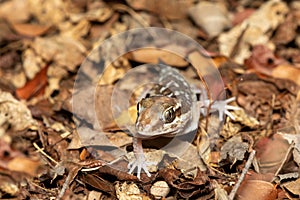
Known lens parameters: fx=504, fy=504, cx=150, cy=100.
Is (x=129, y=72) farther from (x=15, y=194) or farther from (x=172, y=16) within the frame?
(x=15, y=194)

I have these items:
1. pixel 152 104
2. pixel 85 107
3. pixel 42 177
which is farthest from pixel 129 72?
pixel 42 177

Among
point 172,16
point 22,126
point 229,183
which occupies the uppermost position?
point 172,16

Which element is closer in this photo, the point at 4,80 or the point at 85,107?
the point at 85,107

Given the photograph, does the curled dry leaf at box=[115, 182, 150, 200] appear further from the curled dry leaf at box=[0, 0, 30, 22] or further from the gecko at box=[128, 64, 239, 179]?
the curled dry leaf at box=[0, 0, 30, 22]

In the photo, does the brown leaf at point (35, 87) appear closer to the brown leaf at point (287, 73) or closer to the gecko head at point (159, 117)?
the gecko head at point (159, 117)

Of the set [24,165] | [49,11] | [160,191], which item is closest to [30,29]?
[49,11]

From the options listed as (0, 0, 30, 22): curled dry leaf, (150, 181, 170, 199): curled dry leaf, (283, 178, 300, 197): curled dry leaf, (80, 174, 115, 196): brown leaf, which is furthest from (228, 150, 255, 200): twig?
(0, 0, 30, 22): curled dry leaf
